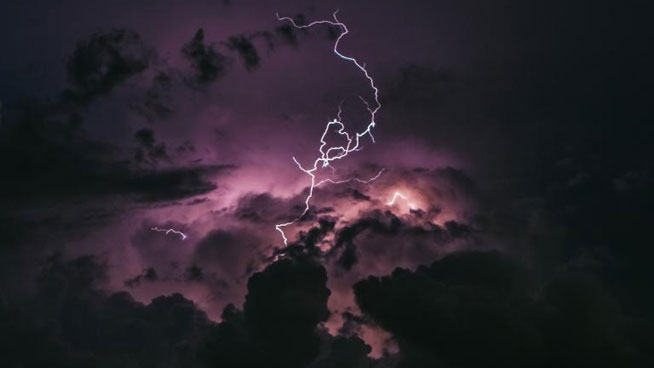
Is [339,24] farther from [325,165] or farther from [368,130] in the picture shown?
[325,165]

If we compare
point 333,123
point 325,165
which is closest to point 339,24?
point 333,123

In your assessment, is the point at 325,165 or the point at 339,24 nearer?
the point at 339,24

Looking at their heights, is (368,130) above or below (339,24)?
below

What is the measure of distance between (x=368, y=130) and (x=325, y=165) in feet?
25.0

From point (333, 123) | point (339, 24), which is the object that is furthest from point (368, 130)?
point (339, 24)

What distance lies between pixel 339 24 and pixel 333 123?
1263cm

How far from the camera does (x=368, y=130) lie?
168 ft

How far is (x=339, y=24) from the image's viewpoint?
48156 millimetres

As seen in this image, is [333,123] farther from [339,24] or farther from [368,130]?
[339,24]

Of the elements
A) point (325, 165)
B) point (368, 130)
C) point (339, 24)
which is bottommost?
point (325, 165)

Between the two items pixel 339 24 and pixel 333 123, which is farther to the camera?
pixel 333 123

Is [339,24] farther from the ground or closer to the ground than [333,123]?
farther from the ground

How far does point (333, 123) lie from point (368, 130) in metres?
4.88

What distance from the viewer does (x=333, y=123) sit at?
5141 centimetres
